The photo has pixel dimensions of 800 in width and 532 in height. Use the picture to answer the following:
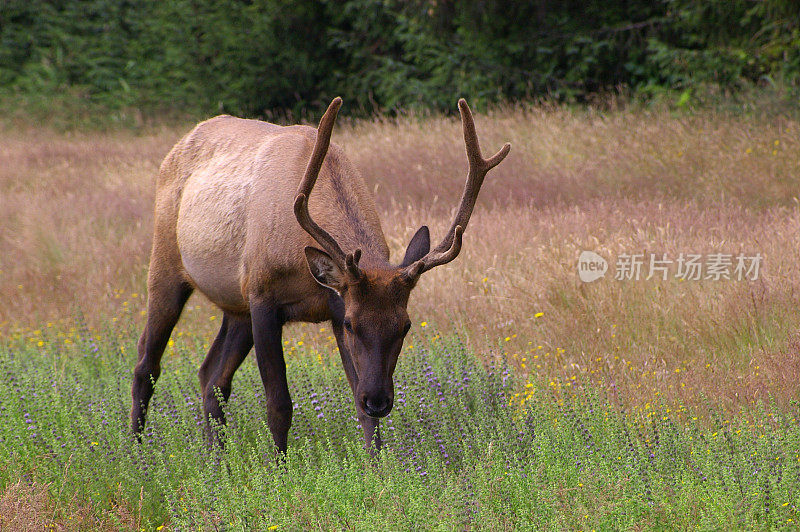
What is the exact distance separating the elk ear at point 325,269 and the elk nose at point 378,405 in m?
0.68

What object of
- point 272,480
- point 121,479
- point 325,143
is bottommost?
point 121,479

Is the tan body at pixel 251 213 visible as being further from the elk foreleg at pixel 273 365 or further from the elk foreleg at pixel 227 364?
the elk foreleg at pixel 227 364

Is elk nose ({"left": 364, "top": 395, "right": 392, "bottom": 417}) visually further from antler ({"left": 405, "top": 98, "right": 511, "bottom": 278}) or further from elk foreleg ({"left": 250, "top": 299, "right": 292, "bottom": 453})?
elk foreleg ({"left": 250, "top": 299, "right": 292, "bottom": 453})

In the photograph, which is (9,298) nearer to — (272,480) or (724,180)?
(272,480)

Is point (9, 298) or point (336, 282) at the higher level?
point (336, 282)

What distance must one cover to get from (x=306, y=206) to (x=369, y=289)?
0.58 metres

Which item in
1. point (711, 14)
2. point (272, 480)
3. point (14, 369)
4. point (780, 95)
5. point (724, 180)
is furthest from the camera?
point (711, 14)

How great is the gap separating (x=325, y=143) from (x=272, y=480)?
5.84ft

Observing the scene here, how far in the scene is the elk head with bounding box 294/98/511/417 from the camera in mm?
4621

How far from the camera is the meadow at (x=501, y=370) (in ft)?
13.5

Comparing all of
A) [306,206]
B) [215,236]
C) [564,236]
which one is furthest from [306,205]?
[564,236]

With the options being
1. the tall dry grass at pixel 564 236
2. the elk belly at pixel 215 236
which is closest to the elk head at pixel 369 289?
the elk belly at pixel 215 236

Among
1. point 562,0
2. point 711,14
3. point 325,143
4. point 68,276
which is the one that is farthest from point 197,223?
point 562,0

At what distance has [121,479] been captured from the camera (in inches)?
207
